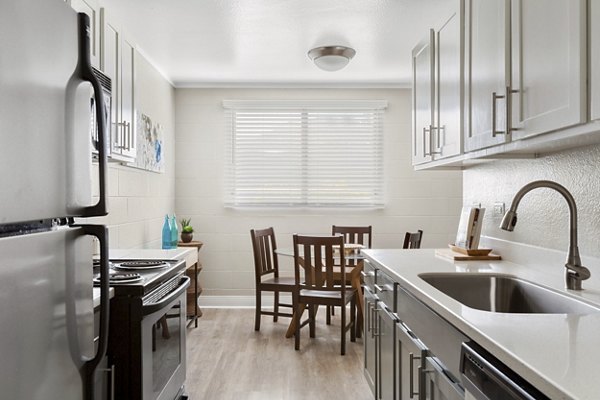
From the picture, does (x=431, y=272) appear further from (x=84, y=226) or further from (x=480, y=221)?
(x=84, y=226)

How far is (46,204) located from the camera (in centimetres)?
98

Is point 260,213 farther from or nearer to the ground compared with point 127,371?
farther from the ground

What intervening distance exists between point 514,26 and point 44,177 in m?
1.64

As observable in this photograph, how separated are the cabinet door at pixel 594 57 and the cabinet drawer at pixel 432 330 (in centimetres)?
71

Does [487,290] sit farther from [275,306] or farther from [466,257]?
[275,306]

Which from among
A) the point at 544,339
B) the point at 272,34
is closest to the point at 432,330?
the point at 544,339

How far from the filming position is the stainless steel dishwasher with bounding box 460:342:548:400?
3.13ft

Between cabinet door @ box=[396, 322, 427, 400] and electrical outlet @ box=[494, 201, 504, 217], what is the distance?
99 cm

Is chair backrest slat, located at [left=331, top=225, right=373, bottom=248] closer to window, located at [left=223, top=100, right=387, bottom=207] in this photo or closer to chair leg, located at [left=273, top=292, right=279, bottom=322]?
window, located at [left=223, top=100, right=387, bottom=207]

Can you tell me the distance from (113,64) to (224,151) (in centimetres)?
265

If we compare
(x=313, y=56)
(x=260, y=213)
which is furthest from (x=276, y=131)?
(x=313, y=56)

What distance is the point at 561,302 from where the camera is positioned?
167 cm

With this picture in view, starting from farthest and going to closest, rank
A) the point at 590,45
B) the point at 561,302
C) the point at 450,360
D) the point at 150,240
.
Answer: the point at 150,240
the point at 561,302
the point at 450,360
the point at 590,45

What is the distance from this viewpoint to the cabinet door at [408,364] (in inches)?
67.8
